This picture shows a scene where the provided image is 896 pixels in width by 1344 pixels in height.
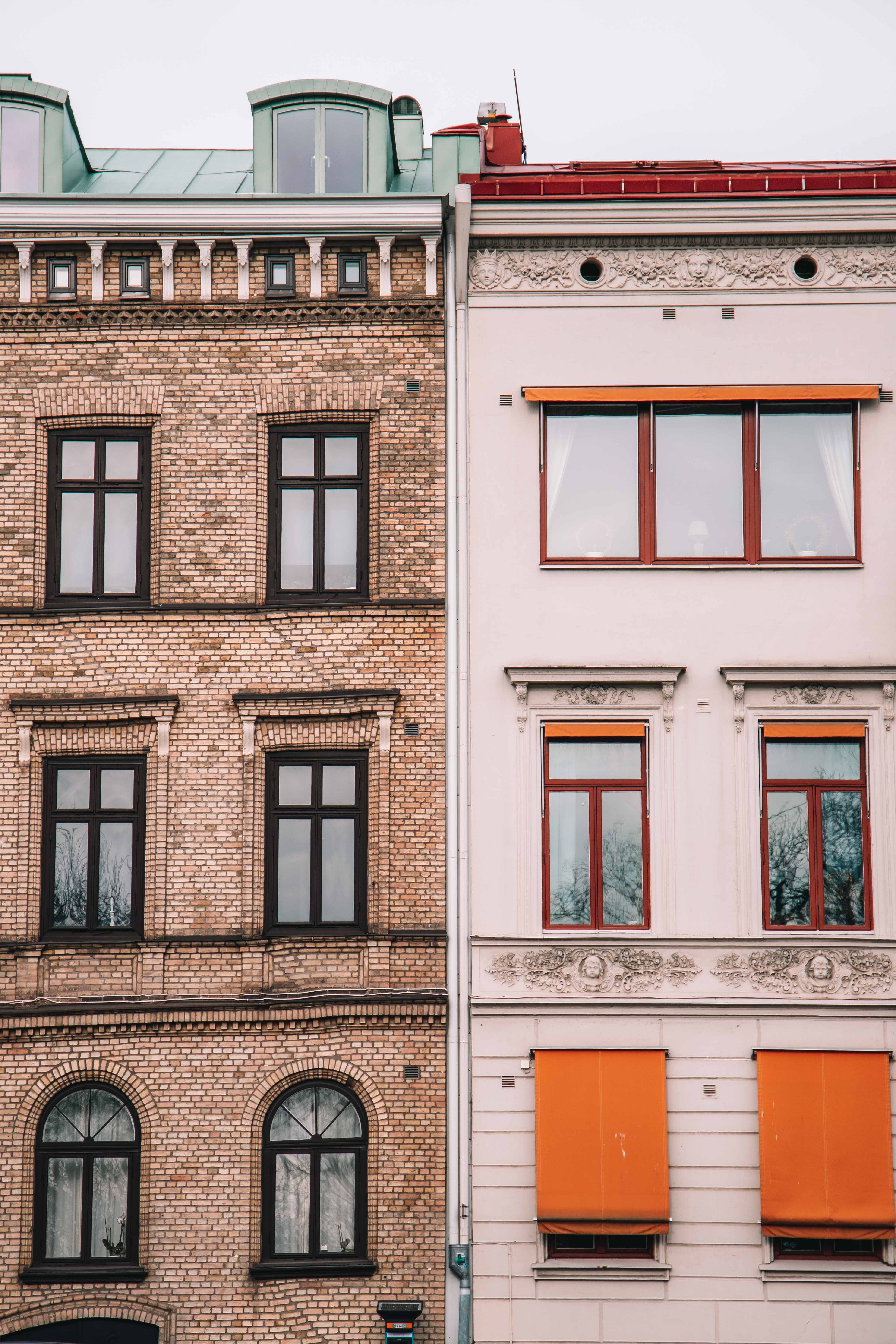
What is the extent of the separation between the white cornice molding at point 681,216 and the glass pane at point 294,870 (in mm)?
7246

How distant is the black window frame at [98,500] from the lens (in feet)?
48.7

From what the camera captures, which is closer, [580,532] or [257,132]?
[580,532]

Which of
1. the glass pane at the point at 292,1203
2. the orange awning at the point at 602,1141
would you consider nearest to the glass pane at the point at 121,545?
the glass pane at the point at 292,1203

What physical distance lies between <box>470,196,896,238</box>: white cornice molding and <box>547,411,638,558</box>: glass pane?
7.25ft

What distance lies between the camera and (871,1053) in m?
13.7

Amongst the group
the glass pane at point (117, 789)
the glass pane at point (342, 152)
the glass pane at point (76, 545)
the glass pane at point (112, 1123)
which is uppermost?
the glass pane at point (342, 152)

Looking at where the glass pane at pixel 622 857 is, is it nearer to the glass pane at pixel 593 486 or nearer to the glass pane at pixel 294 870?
the glass pane at pixel 593 486

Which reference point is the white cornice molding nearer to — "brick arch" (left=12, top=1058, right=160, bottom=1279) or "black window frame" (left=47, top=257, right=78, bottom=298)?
"black window frame" (left=47, top=257, right=78, bottom=298)

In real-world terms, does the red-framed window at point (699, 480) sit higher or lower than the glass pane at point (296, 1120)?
higher

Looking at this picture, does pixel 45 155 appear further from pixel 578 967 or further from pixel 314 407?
pixel 578 967

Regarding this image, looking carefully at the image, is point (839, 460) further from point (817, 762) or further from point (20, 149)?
point (20, 149)

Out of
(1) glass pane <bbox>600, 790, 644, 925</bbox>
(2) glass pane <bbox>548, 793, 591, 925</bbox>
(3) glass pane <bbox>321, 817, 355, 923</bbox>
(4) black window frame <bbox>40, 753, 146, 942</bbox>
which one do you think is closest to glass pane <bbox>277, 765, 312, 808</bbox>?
(3) glass pane <bbox>321, 817, 355, 923</bbox>

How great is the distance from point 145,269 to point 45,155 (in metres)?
2.32

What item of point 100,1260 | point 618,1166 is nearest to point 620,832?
point 618,1166
